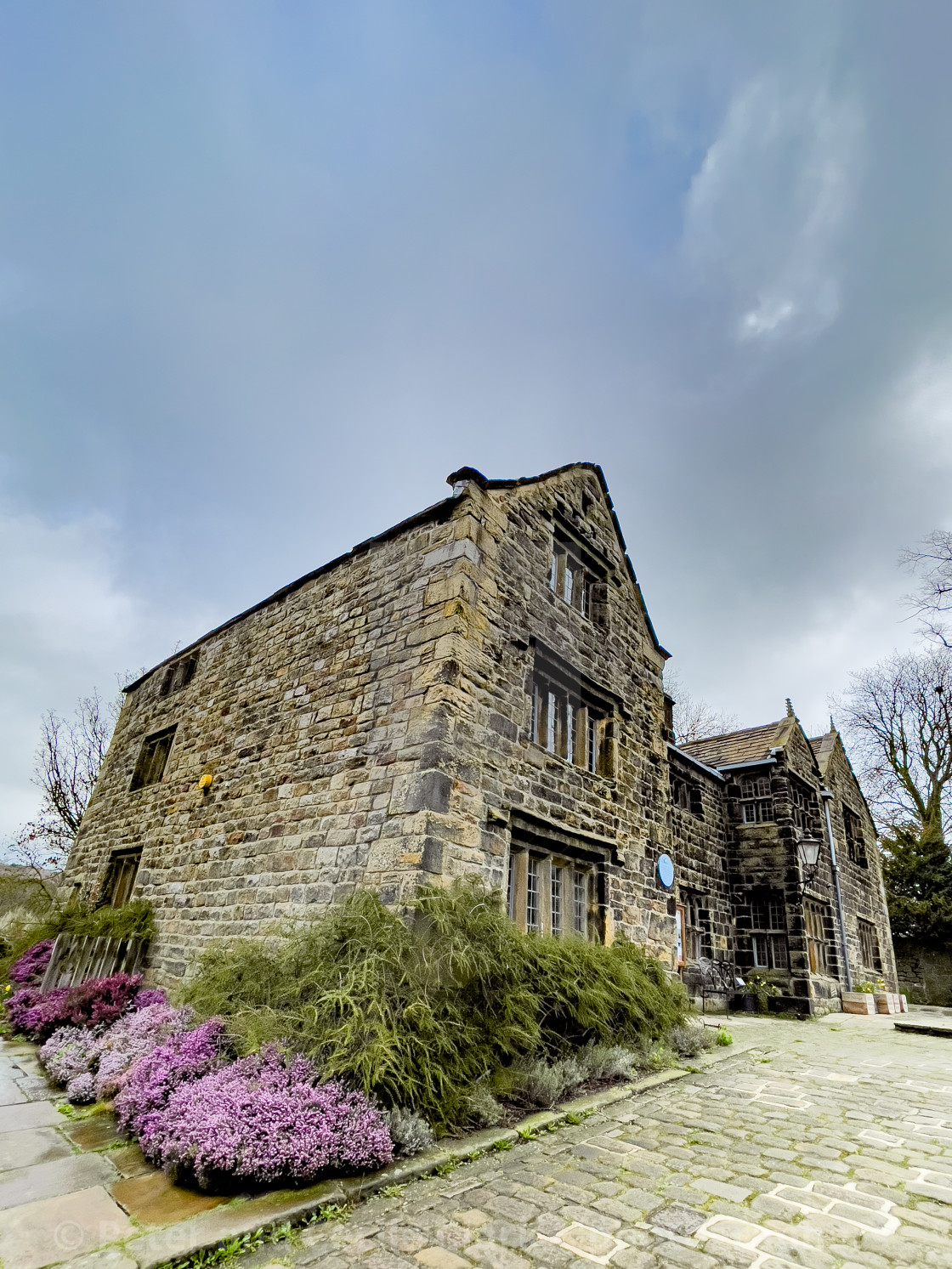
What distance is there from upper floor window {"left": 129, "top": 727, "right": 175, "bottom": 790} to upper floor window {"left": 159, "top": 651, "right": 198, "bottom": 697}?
37.5 inches

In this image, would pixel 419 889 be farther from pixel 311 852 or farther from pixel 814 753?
pixel 814 753

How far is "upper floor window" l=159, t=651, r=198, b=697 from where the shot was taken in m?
12.5

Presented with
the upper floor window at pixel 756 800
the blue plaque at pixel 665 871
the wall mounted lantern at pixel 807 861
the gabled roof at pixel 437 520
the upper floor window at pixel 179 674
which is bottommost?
the blue plaque at pixel 665 871

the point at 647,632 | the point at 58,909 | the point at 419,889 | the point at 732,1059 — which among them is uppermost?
the point at 647,632

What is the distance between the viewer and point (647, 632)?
1180 cm

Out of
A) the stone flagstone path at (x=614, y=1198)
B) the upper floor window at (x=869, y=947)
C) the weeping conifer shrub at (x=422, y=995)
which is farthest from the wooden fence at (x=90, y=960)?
the upper floor window at (x=869, y=947)

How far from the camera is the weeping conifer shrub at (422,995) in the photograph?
4285 mm

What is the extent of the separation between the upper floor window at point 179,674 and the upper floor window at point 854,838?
20.0 metres

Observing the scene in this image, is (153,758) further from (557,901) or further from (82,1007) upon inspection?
(557,901)

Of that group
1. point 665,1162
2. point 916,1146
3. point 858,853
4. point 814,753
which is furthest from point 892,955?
point 665,1162

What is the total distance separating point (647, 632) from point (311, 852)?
740 centimetres

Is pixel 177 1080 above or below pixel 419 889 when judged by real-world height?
below

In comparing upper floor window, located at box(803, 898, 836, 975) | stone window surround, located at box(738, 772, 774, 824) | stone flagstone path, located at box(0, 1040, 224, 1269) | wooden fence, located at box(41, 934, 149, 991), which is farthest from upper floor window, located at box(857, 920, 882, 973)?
stone flagstone path, located at box(0, 1040, 224, 1269)

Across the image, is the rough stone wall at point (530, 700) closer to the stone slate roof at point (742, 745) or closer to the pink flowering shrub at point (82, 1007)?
the pink flowering shrub at point (82, 1007)
